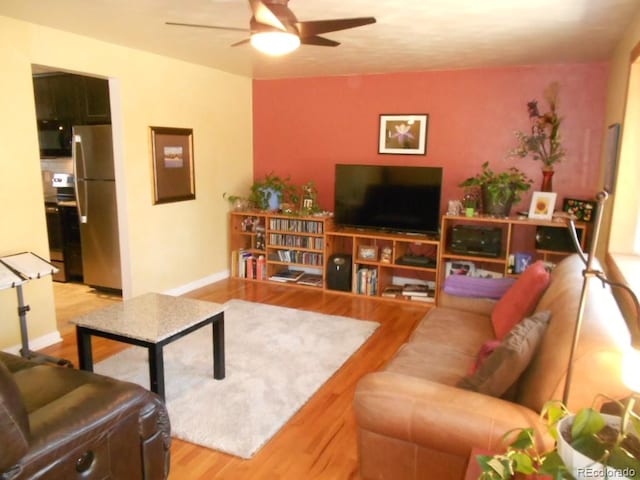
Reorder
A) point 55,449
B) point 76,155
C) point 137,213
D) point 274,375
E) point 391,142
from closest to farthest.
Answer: point 55,449, point 274,375, point 137,213, point 76,155, point 391,142

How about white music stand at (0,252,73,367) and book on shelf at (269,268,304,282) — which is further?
book on shelf at (269,268,304,282)

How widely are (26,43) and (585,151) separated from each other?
4.65 metres

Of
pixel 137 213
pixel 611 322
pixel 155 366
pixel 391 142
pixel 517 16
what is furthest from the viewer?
pixel 391 142

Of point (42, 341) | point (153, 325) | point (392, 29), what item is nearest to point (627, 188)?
point (392, 29)

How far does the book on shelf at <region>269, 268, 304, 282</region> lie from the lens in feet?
17.8

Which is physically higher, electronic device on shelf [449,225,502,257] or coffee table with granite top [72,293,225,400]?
electronic device on shelf [449,225,502,257]

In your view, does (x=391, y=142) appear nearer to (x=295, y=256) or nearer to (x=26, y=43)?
(x=295, y=256)

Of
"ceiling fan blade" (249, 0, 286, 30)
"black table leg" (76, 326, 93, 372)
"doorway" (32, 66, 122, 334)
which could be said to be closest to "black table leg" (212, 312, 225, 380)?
"black table leg" (76, 326, 93, 372)

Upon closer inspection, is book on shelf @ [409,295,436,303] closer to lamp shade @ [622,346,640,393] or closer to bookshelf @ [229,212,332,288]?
bookshelf @ [229,212,332,288]

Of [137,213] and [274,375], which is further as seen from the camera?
[137,213]

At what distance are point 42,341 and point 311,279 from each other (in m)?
2.72

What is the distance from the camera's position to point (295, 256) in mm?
5414

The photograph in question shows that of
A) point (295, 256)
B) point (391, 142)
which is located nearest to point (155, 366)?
point (295, 256)

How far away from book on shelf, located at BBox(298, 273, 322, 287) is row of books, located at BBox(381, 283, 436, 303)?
76cm
